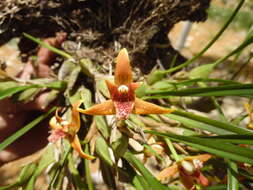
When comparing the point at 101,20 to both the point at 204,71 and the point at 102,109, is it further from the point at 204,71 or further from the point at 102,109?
the point at 102,109

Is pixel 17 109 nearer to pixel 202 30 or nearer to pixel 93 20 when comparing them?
pixel 93 20

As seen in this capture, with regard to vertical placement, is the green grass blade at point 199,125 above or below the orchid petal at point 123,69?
below

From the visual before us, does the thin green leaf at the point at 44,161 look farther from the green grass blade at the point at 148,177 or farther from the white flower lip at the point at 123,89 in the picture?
the white flower lip at the point at 123,89

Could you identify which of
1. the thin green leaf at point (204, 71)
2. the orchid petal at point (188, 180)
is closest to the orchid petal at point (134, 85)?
the orchid petal at point (188, 180)

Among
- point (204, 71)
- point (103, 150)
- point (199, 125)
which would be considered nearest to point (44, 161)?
point (103, 150)

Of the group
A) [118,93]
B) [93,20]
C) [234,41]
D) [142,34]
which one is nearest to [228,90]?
[118,93]

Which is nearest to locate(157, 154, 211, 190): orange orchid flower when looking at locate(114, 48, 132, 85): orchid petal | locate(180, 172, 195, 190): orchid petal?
Answer: locate(180, 172, 195, 190): orchid petal

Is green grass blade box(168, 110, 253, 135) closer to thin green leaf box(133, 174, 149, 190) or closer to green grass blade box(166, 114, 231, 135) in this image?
green grass blade box(166, 114, 231, 135)
